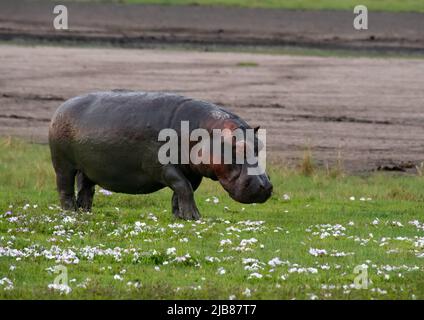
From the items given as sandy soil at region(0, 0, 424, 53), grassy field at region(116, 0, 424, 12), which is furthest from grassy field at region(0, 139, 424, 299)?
grassy field at region(116, 0, 424, 12)

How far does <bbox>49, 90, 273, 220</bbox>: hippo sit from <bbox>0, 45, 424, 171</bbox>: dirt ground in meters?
8.40

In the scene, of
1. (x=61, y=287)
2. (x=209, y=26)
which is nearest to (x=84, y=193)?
(x=61, y=287)

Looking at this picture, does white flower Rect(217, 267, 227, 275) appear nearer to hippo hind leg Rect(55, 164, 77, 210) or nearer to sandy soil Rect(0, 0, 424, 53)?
hippo hind leg Rect(55, 164, 77, 210)

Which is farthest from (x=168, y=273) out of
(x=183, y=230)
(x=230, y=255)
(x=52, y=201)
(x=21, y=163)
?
(x=21, y=163)

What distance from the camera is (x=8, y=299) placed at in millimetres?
11305

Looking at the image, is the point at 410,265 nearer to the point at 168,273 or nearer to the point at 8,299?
the point at 168,273

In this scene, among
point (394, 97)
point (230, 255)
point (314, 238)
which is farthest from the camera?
point (394, 97)

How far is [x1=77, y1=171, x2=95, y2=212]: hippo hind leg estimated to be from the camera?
16.7 metres

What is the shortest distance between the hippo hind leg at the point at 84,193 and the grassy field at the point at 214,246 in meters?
0.23

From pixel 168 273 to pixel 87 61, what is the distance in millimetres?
26643

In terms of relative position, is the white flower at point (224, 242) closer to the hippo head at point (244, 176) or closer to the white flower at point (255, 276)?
the hippo head at point (244, 176)

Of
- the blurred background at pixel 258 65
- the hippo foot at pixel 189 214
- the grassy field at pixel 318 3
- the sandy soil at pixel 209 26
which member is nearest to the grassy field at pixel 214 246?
the hippo foot at pixel 189 214

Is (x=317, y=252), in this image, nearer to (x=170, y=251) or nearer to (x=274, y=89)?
(x=170, y=251)

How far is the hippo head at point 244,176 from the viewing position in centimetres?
1480
